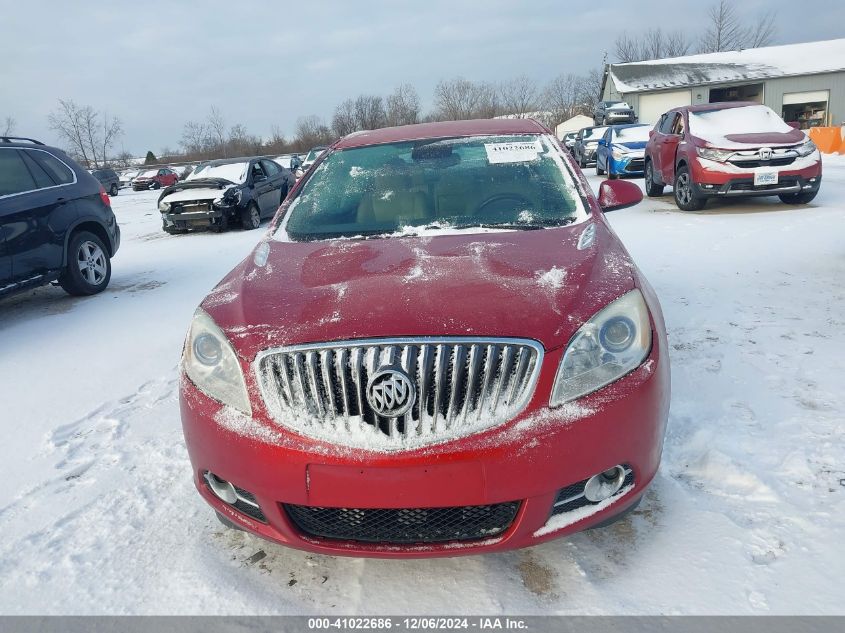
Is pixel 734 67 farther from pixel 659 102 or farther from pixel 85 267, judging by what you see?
pixel 85 267

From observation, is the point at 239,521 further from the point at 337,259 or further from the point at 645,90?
the point at 645,90

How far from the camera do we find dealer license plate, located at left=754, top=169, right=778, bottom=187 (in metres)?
8.81

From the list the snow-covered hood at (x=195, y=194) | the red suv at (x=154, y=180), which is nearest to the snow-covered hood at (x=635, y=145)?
the snow-covered hood at (x=195, y=194)

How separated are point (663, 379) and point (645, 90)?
40.4 m

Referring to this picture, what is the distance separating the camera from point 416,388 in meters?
1.84

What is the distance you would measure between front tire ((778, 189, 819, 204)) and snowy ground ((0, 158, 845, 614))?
5.24 metres

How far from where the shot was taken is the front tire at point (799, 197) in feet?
30.1

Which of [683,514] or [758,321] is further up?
[683,514]

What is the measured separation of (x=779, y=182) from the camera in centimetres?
888

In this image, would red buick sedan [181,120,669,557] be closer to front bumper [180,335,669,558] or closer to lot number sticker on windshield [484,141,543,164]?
front bumper [180,335,669,558]

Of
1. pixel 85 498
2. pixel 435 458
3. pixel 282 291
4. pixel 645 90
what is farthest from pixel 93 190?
pixel 645 90

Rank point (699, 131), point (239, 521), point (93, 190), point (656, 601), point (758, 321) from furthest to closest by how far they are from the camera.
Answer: point (699, 131)
point (93, 190)
point (758, 321)
point (239, 521)
point (656, 601)

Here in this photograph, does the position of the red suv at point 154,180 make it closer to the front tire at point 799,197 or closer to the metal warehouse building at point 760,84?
the metal warehouse building at point 760,84

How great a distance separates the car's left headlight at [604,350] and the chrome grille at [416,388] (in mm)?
104
